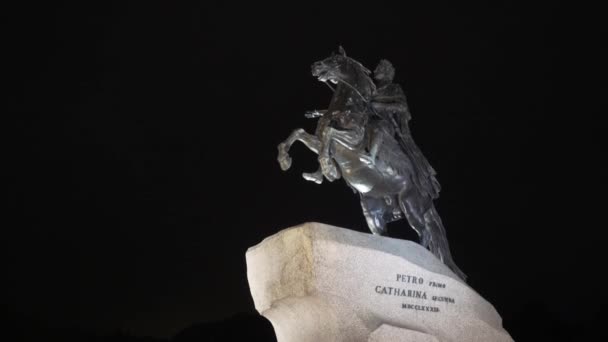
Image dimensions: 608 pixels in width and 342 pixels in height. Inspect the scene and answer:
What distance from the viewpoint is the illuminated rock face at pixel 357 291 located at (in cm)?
585

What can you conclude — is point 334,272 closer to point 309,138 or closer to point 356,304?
point 356,304

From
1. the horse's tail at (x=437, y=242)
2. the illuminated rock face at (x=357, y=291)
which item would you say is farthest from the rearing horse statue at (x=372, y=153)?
the illuminated rock face at (x=357, y=291)

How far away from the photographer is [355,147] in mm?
7512

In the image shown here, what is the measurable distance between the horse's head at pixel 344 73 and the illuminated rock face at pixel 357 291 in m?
1.99

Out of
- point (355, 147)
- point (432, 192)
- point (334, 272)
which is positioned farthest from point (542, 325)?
point (334, 272)

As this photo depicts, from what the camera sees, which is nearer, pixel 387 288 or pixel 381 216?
pixel 387 288

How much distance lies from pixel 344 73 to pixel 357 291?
2720 millimetres

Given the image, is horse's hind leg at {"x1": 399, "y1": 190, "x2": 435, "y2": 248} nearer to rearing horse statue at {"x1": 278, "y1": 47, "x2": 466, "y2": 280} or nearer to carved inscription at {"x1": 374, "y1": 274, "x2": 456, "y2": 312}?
rearing horse statue at {"x1": 278, "y1": 47, "x2": 466, "y2": 280}

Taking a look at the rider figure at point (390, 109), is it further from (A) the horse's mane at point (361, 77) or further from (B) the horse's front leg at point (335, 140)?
(B) the horse's front leg at point (335, 140)

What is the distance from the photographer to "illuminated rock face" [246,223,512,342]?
5848 millimetres

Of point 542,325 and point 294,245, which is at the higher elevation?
point 294,245

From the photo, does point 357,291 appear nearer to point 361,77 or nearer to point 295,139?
point 295,139

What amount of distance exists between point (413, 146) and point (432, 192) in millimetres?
557

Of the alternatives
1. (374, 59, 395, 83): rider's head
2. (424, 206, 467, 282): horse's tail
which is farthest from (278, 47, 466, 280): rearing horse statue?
(374, 59, 395, 83): rider's head
